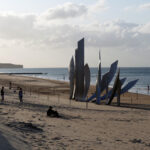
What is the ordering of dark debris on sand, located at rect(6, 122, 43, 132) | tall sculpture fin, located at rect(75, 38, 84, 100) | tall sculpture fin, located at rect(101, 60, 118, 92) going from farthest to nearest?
1. tall sculpture fin, located at rect(75, 38, 84, 100)
2. tall sculpture fin, located at rect(101, 60, 118, 92)
3. dark debris on sand, located at rect(6, 122, 43, 132)

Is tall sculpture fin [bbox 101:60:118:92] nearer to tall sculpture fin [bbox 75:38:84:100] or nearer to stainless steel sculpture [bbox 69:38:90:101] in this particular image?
stainless steel sculpture [bbox 69:38:90:101]

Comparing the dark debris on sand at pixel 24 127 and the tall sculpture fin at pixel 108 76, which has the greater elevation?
the tall sculpture fin at pixel 108 76

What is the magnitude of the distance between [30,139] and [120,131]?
475cm

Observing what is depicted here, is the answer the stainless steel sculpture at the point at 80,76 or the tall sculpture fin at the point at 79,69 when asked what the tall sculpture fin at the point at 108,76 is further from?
the tall sculpture fin at the point at 79,69

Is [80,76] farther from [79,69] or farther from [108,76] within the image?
[108,76]

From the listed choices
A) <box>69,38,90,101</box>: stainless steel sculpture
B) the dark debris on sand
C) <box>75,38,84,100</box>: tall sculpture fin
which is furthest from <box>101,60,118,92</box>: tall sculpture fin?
the dark debris on sand

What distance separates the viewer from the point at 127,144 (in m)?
9.14

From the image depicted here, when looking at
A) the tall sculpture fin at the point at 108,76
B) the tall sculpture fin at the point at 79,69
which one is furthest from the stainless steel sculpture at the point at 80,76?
the tall sculpture fin at the point at 108,76

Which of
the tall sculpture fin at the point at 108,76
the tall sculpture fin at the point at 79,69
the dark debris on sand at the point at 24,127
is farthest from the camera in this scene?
the tall sculpture fin at the point at 79,69

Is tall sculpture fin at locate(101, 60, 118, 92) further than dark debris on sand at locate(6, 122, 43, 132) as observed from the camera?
Yes

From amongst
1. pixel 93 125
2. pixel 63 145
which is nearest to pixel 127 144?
pixel 63 145

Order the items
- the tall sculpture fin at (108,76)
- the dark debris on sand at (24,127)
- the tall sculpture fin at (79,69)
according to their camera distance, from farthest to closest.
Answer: the tall sculpture fin at (79,69), the tall sculpture fin at (108,76), the dark debris on sand at (24,127)

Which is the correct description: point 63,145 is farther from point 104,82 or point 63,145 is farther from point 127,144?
point 104,82

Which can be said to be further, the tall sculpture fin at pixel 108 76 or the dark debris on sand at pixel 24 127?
the tall sculpture fin at pixel 108 76
